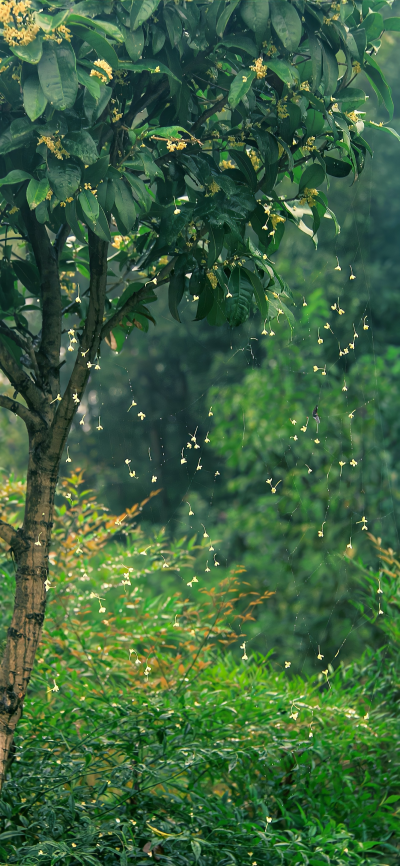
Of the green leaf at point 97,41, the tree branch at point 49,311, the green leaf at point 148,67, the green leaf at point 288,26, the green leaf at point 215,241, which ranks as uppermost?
the green leaf at point 288,26

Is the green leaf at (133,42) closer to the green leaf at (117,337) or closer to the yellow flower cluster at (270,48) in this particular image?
the yellow flower cluster at (270,48)

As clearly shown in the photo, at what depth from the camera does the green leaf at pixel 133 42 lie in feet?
2.48

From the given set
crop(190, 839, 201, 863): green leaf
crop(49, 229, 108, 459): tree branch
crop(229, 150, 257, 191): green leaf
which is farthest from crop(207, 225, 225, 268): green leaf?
crop(190, 839, 201, 863): green leaf

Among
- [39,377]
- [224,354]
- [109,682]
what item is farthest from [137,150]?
[224,354]

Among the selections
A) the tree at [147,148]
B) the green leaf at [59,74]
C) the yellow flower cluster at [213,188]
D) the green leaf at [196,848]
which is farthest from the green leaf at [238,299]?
the green leaf at [196,848]

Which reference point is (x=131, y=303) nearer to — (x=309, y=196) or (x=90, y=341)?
(x=90, y=341)

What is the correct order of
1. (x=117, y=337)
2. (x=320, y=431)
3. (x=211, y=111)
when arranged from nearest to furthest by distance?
(x=211, y=111) < (x=117, y=337) < (x=320, y=431)

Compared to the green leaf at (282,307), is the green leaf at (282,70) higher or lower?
higher

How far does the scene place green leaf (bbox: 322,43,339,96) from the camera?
0.82 meters

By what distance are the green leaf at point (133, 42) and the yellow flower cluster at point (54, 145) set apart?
13 cm

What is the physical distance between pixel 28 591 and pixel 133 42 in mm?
761

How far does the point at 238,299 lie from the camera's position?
901 millimetres

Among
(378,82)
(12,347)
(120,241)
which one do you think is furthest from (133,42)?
(12,347)

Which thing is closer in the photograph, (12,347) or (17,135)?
(17,135)
